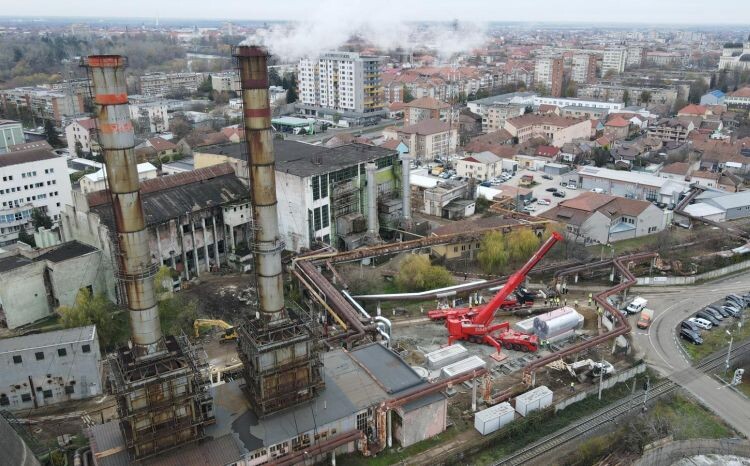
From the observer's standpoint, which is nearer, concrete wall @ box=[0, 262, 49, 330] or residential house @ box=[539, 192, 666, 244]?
concrete wall @ box=[0, 262, 49, 330]

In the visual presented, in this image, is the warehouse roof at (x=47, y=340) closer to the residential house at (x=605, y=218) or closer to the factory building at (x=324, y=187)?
the factory building at (x=324, y=187)

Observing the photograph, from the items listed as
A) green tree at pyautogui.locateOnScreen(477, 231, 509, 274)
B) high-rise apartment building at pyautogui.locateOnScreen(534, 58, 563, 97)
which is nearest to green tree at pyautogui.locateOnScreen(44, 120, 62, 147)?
green tree at pyautogui.locateOnScreen(477, 231, 509, 274)

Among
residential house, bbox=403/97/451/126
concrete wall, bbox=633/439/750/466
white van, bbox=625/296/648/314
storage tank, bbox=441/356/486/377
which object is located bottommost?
concrete wall, bbox=633/439/750/466

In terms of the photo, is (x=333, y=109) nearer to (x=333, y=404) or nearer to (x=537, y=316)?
(x=537, y=316)

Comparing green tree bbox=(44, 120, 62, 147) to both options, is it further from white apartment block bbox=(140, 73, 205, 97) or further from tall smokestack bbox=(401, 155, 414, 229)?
tall smokestack bbox=(401, 155, 414, 229)

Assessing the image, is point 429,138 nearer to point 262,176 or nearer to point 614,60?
point 262,176

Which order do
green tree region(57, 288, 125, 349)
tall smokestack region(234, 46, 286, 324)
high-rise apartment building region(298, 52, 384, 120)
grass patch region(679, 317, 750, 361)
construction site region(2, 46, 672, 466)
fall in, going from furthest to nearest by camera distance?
high-rise apartment building region(298, 52, 384, 120) < grass patch region(679, 317, 750, 361) < green tree region(57, 288, 125, 349) < tall smokestack region(234, 46, 286, 324) < construction site region(2, 46, 672, 466)

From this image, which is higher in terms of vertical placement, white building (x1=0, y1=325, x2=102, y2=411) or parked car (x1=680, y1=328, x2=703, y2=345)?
white building (x1=0, y1=325, x2=102, y2=411)

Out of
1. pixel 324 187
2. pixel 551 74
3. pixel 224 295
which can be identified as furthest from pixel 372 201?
pixel 551 74
